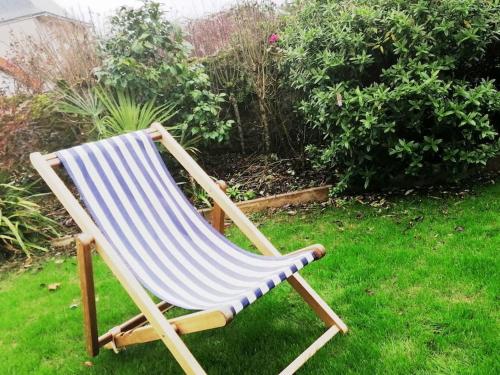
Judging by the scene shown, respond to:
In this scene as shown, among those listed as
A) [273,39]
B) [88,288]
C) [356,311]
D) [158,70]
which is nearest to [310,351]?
[356,311]

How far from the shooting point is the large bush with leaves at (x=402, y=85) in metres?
4.09

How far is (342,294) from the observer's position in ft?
10.2

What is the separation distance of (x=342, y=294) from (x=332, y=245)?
0.76 meters

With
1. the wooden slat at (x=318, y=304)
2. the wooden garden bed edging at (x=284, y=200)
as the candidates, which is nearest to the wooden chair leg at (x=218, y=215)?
the wooden slat at (x=318, y=304)

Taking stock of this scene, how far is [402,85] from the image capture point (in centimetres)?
405

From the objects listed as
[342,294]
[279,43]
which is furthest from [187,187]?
[342,294]

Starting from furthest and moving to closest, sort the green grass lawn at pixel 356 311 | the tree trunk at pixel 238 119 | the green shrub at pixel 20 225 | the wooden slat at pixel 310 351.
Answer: the tree trunk at pixel 238 119
the green shrub at pixel 20 225
the green grass lawn at pixel 356 311
the wooden slat at pixel 310 351

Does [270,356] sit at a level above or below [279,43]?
below

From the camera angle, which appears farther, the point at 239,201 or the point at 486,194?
the point at 239,201

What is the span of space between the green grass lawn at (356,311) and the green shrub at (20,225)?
397 mm

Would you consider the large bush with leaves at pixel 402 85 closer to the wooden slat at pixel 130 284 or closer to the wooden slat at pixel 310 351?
the wooden slat at pixel 310 351

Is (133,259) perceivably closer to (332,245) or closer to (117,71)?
(332,245)

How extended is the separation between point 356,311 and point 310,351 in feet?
1.77

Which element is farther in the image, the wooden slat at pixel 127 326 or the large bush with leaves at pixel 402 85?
the large bush with leaves at pixel 402 85
